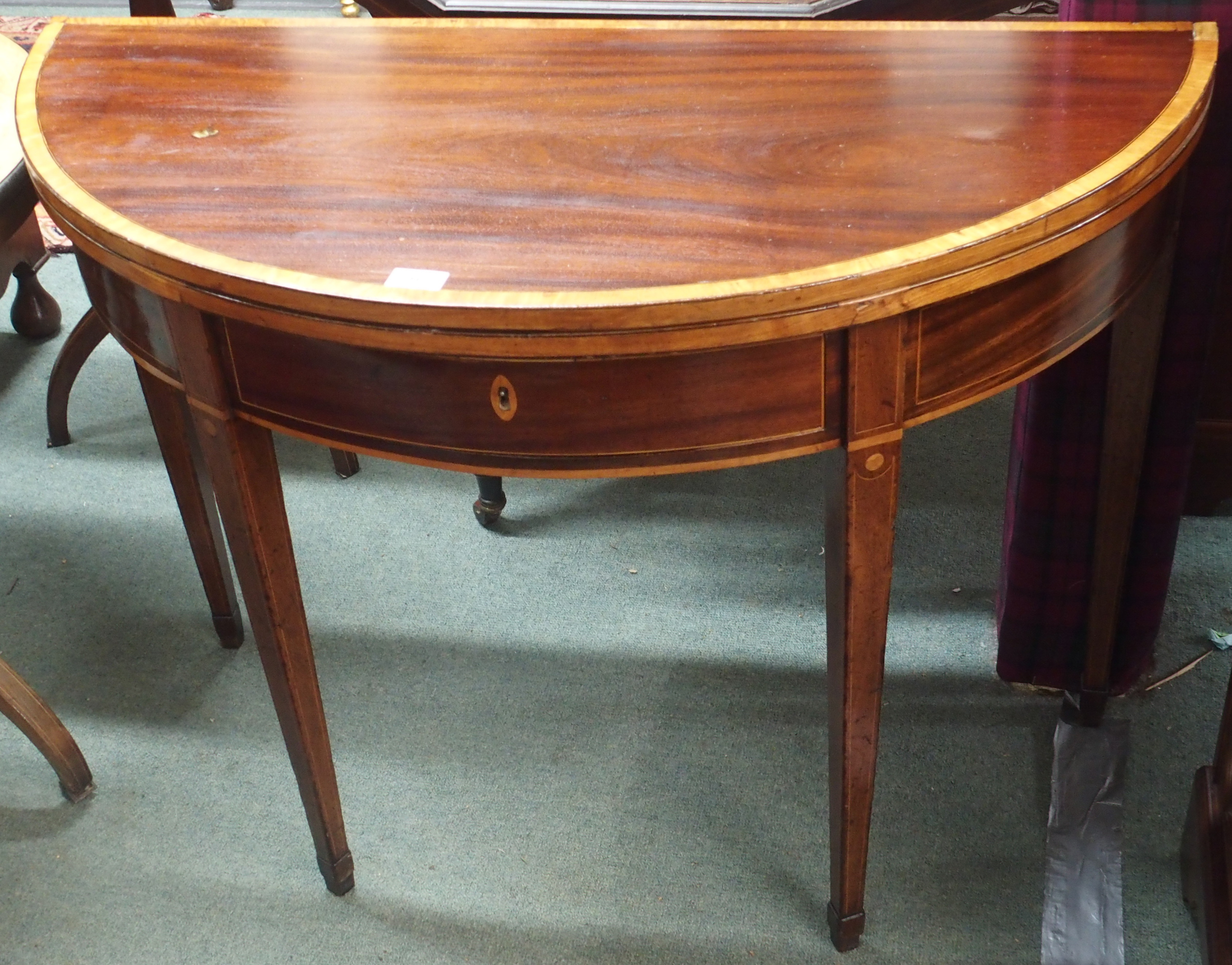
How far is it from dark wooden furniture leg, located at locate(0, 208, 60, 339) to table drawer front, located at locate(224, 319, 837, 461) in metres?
1.64

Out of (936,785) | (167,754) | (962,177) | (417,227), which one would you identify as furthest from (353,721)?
(962,177)

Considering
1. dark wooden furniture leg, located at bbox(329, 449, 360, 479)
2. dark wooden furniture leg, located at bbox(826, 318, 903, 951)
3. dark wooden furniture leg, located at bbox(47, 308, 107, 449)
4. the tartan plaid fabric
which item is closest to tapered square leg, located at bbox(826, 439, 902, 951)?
dark wooden furniture leg, located at bbox(826, 318, 903, 951)

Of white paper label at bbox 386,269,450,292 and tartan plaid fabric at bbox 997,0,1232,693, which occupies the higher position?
white paper label at bbox 386,269,450,292

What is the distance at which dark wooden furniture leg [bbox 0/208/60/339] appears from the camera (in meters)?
2.30

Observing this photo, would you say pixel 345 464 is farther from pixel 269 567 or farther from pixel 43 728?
pixel 269 567

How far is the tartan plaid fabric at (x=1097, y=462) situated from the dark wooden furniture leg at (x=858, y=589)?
38 centimetres

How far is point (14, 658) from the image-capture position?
1654mm

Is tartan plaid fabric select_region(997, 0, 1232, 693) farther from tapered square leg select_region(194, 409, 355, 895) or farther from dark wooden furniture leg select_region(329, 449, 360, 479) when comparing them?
dark wooden furniture leg select_region(329, 449, 360, 479)

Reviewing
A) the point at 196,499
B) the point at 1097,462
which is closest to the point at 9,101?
the point at 196,499

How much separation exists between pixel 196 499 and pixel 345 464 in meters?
0.40

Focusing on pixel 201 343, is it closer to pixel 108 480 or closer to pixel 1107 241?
pixel 1107 241

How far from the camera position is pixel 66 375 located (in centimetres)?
204

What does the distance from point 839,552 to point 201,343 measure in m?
0.51

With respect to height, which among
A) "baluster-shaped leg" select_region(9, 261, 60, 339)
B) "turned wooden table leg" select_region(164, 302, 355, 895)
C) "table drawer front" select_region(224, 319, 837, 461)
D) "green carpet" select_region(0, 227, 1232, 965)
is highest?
"table drawer front" select_region(224, 319, 837, 461)
